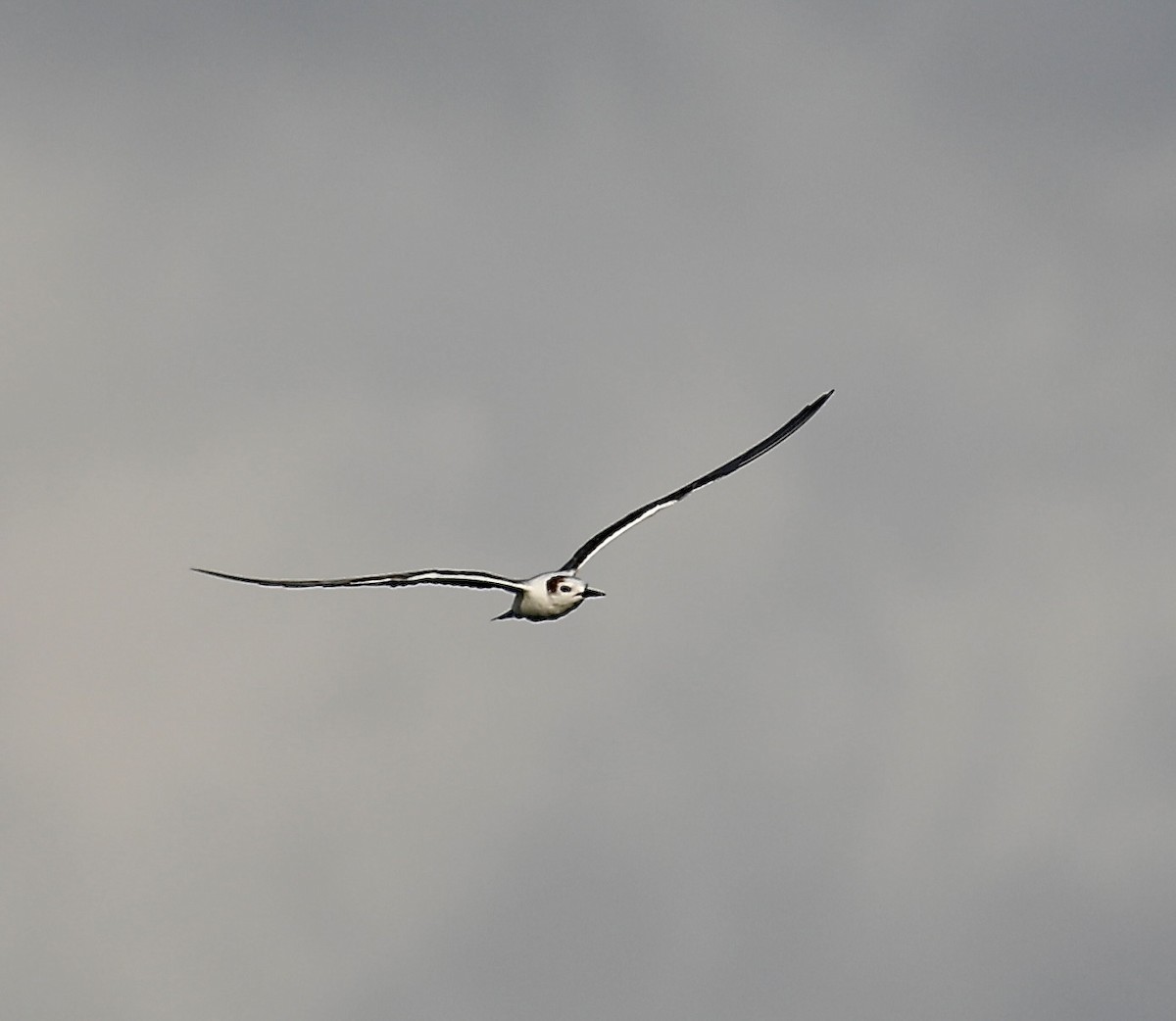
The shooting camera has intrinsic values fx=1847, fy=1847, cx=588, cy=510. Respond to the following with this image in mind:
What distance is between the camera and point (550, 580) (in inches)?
2160

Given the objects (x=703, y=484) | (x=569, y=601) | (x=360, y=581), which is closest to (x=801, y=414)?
(x=703, y=484)

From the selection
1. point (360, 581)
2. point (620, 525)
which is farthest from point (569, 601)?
point (360, 581)

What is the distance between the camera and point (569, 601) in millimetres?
55156

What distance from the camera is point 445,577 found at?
2119 inches

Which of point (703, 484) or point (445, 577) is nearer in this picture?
point (445, 577)

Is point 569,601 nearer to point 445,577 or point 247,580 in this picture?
point 445,577

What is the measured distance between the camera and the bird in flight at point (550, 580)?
170 ft

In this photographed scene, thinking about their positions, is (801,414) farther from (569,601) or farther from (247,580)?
(247,580)

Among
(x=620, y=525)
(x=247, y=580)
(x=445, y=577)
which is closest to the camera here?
(x=247, y=580)

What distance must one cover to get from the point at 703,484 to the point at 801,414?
12.9 ft

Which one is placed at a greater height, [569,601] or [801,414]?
[801,414]

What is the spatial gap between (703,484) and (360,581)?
13.3 metres

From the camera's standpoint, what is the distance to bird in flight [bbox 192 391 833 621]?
5194 cm

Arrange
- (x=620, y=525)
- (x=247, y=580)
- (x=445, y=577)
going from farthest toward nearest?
(x=620, y=525)
(x=445, y=577)
(x=247, y=580)
